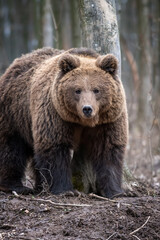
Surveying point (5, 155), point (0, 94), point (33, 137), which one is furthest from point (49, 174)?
point (0, 94)

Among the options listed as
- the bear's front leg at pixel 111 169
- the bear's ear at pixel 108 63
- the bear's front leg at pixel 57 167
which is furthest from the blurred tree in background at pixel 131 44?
the bear's front leg at pixel 57 167

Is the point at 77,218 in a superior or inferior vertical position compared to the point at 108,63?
inferior

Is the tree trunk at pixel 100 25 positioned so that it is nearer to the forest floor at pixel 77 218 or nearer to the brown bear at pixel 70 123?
the brown bear at pixel 70 123

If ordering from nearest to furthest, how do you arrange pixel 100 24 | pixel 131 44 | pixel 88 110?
pixel 88 110, pixel 100 24, pixel 131 44

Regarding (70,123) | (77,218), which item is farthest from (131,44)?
(77,218)

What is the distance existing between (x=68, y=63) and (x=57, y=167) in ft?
4.94

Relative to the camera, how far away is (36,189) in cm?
754

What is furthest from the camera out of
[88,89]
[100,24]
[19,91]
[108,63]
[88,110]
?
[19,91]

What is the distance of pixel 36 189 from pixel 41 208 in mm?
1864

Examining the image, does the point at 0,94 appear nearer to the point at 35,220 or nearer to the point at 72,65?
the point at 72,65

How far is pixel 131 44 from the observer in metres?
16.9

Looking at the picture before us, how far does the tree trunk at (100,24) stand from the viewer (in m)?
7.33

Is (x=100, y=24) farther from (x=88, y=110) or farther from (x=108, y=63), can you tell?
(x=88, y=110)

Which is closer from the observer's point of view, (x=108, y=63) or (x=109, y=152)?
(x=108, y=63)
